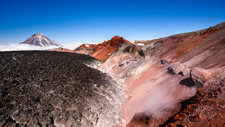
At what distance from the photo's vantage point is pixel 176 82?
8484 millimetres

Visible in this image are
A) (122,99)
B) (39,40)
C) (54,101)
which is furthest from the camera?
(39,40)

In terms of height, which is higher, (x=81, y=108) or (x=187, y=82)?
(x=187, y=82)

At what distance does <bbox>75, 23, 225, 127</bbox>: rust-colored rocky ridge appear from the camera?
15.7 feet

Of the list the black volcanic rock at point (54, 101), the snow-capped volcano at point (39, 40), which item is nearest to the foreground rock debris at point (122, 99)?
the black volcanic rock at point (54, 101)

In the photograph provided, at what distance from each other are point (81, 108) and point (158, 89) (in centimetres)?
566

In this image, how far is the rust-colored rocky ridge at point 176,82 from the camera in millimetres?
4780

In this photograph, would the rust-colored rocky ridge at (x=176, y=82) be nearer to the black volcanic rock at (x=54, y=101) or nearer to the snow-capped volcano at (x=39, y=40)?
the black volcanic rock at (x=54, y=101)

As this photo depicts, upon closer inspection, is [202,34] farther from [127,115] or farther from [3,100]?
[3,100]

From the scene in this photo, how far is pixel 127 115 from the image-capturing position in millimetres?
8352

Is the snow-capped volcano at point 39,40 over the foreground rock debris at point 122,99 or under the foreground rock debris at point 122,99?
over

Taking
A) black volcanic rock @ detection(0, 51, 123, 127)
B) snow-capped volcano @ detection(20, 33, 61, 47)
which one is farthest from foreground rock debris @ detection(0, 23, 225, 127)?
snow-capped volcano @ detection(20, 33, 61, 47)

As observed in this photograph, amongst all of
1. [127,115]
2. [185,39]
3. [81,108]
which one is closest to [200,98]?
[127,115]

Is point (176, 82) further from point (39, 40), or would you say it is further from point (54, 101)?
point (39, 40)

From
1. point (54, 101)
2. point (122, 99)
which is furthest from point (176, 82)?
point (54, 101)
